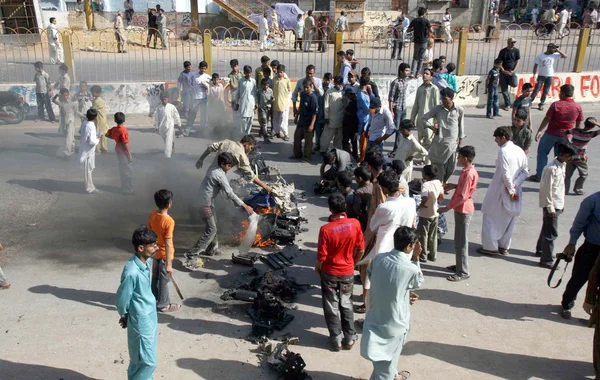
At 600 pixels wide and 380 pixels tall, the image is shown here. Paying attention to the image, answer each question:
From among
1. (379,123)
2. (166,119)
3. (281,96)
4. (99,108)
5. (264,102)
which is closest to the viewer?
(379,123)

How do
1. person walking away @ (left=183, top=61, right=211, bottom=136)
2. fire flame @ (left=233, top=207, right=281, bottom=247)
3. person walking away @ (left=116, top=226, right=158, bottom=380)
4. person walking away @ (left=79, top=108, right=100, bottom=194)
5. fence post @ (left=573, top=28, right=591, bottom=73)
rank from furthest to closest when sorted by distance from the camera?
fence post @ (left=573, top=28, right=591, bottom=73), person walking away @ (left=183, top=61, right=211, bottom=136), person walking away @ (left=79, top=108, right=100, bottom=194), fire flame @ (left=233, top=207, right=281, bottom=247), person walking away @ (left=116, top=226, right=158, bottom=380)

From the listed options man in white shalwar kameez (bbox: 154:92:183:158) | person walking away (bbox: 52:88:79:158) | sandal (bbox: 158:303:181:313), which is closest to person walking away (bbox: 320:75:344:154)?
man in white shalwar kameez (bbox: 154:92:183:158)

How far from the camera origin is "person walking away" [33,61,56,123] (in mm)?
14570

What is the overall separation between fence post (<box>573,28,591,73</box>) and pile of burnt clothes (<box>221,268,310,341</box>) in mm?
14537

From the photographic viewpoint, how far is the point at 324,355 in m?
5.85

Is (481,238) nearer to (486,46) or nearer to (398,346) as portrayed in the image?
(398,346)

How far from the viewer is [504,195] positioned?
7828 millimetres

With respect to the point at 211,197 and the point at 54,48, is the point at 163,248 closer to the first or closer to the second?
the point at 211,197

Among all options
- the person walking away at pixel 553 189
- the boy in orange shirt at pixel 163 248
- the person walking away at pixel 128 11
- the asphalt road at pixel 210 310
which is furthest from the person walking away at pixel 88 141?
the person walking away at pixel 128 11

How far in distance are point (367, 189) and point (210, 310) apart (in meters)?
2.36

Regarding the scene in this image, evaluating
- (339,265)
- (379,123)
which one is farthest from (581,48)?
(339,265)

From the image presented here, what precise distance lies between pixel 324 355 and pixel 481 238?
3790 millimetres

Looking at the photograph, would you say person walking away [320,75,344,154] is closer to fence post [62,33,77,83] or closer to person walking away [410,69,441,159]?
person walking away [410,69,441,159]

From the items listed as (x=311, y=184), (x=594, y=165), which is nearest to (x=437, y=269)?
(x=311, y=184)
